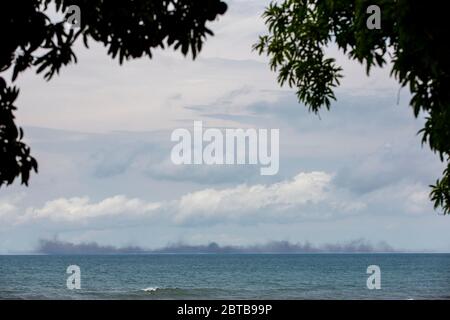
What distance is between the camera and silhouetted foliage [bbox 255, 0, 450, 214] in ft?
31.3

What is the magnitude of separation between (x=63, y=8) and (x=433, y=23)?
4.27 metres

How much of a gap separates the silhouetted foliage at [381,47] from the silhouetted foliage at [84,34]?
2258 millimetres

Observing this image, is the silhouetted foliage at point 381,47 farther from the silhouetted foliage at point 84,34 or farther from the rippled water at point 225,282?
the rippled water at point 225,282

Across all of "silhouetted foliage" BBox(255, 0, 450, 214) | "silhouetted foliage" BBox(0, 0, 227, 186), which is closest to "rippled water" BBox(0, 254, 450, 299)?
"silhouetted foliage" BBox(255, 0, 450, 214)

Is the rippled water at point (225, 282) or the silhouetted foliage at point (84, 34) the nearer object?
the silhouetted foliage at point (84, 34)

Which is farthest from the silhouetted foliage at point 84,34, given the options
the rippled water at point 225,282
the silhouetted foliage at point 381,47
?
the rippled water at point 225,282

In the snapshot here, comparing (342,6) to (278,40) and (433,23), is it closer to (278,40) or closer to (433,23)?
(278,40)

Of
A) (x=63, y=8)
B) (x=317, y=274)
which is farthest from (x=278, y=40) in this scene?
(x=317, y=274)

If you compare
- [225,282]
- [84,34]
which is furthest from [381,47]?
[225,282]

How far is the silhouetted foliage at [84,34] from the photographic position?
31.5ft

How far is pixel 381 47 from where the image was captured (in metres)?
12.9

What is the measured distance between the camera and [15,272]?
9506 cm

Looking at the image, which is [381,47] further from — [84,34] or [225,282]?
[225,282]

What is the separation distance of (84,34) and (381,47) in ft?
16.6
